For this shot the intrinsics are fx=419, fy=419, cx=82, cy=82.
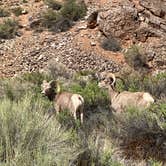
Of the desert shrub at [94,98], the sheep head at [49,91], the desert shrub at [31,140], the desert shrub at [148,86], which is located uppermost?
the desert shrub at [31,140]

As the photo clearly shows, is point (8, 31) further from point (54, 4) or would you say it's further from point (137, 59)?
point (137, 59)

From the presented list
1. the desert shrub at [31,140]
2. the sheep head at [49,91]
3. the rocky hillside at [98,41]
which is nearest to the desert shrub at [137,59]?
the rocky hillside at [98,41]

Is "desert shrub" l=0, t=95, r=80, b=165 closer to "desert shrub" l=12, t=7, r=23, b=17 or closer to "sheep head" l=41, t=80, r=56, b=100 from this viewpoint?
"sheep head" l=41, t=80, r=56, b=100

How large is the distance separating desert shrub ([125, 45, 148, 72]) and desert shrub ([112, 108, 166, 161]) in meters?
11.1

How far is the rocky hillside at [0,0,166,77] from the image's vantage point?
62.2ft

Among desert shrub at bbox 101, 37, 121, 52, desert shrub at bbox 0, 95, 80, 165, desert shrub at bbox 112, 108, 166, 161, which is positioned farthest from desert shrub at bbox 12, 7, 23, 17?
desert shrub at bbox 0, 95, 80, 165

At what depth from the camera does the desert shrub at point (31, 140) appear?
4.77 metres

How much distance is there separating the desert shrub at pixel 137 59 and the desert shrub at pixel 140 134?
11060mm

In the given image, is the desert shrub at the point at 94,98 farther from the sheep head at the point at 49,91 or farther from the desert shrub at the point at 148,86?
the desert shrub at the point at 148,86

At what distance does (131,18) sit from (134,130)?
13049mm

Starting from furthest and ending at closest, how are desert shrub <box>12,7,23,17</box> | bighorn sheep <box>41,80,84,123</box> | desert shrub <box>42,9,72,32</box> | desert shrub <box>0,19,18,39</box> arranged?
1. desert shrub <box>12,7,23,17</box>
2. desert shrub <box>42,9,72,32</box>
3. desert shrub <box>0,19,18,39</box>
4. bighorn sheep <box>41,80,84,123</box>

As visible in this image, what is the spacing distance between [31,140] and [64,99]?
173 inches

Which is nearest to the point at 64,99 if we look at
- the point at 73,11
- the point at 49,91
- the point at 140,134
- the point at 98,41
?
the point at 49,91

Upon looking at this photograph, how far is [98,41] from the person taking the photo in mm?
20453
